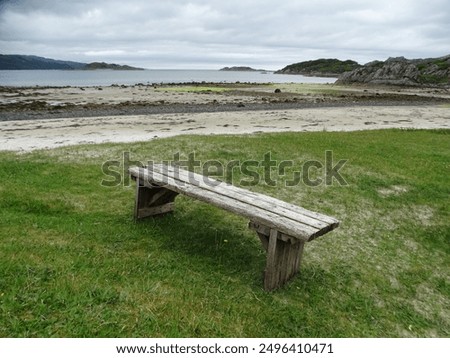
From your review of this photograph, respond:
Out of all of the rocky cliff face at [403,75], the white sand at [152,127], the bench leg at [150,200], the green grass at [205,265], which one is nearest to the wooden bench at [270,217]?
the bench leg at [150,200]

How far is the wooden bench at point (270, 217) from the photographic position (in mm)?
4867

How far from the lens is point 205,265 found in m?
5.80

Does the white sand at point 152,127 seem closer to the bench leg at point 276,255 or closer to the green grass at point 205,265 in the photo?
the green grass at point 205,265

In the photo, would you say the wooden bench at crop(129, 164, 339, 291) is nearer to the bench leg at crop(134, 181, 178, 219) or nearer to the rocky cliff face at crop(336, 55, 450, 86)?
the bench leg at crop(134, 181, 178, 219)

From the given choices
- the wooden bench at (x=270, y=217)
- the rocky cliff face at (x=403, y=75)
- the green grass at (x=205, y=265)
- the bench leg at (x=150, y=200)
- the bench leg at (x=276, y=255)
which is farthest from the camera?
the rocky cliff face at (x=403, y=75)

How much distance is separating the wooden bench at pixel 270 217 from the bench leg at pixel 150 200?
261mm

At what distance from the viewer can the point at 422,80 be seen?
9975cm

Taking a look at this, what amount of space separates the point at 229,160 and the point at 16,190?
5.99 metres

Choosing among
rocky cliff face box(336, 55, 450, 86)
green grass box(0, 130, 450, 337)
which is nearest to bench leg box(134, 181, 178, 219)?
green grass box(0, 130, 450, 337)

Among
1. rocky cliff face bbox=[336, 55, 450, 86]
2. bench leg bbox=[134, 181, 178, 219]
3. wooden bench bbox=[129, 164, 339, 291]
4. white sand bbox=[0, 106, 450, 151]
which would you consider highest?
rocky cliff face bbox=[336, 55, 450, 86]

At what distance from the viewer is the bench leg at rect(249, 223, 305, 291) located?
16.5 ft

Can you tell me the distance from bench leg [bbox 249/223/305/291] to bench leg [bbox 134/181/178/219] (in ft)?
8.36
